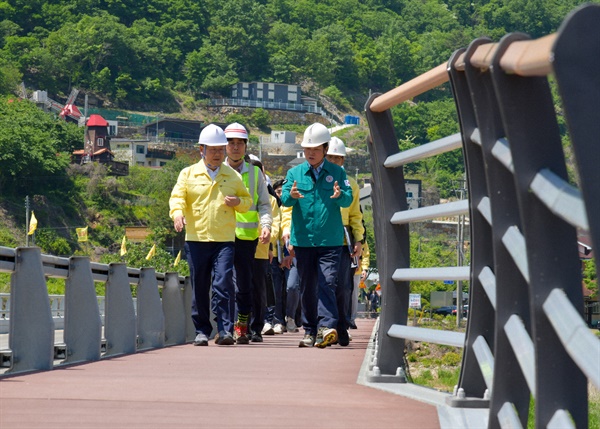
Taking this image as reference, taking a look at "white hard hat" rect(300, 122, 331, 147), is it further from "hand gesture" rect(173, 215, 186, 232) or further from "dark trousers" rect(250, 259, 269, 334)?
"dark trousers" rect(250, 259, 269, 334)

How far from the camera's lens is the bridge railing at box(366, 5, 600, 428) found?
1854 millimetres

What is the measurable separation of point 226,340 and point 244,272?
901mm

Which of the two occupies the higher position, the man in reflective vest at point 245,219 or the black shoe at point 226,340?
the man in reflective vest at point 245,219

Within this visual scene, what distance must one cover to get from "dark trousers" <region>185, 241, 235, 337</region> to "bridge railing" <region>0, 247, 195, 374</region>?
0.45 meters

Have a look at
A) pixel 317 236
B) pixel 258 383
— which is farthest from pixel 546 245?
pixel 317 236

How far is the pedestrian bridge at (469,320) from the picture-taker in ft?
6.99

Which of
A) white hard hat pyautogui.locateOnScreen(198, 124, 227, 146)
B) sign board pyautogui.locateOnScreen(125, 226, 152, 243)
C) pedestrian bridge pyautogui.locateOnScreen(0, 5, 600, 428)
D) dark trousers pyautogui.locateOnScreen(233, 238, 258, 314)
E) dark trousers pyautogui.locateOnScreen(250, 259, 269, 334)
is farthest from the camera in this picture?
sign board pyautogui.locateOnScreen(125, 226, 152, 243)

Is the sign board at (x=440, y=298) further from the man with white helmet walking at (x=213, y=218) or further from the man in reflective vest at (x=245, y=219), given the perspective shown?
the man with white helmet walking at (x=213, y=218)

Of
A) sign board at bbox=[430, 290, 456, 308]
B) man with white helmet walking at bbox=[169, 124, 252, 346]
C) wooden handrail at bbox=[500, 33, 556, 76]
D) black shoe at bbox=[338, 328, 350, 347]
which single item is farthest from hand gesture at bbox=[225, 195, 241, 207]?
sign board at bbox=[430, 290, 456, 308]

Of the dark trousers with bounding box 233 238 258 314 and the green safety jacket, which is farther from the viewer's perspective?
the dark trousers with bounding box 233 238 258 314

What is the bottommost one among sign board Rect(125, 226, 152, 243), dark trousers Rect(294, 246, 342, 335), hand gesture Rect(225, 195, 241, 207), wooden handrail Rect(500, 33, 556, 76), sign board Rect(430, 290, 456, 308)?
sign board Rect(430, 290, 456, 308)

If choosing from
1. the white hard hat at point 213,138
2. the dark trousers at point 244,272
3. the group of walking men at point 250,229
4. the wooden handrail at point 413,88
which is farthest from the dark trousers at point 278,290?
the wooden handrail at point 413,88

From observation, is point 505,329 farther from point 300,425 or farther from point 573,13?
point 573,13

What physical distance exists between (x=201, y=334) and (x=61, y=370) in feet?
10.7
